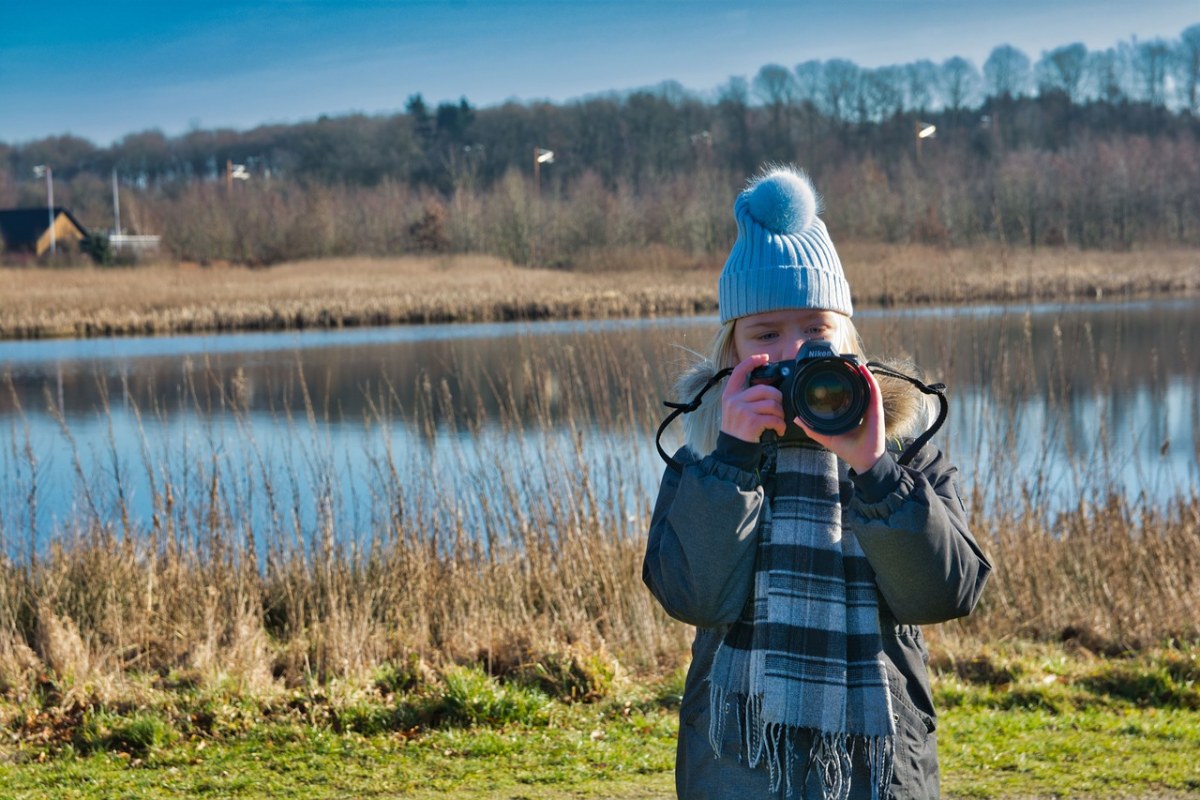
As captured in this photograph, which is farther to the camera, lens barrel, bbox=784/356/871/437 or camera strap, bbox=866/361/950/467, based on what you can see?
camera strap, bbox=866/361/950/467

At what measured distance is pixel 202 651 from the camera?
4.93 metres

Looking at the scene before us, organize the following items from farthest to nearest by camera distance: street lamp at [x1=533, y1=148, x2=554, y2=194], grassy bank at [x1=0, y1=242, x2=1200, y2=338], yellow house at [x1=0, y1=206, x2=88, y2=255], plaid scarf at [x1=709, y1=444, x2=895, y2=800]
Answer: yellow house at [x1=0, y1=206, x2=88, y2=255]
street lamp at [x1=533, y1=148, x2=554, y2=194]
grassy bank at [x1=0, y1=242, x2=1200, y2=338]
plaid scarf at [x1=709, y1=444, x2=895, y2=800]

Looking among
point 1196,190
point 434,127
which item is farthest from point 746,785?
point 434,127

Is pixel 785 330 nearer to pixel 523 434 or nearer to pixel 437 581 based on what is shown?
pixel 437 581

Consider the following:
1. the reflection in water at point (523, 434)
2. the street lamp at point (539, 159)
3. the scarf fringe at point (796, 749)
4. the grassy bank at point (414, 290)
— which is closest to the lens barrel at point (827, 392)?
the scarf fringe at point (796, 749)

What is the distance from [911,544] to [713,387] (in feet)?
1.60

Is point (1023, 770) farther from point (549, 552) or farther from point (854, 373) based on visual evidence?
point (549, 552)

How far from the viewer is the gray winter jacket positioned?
1.74m

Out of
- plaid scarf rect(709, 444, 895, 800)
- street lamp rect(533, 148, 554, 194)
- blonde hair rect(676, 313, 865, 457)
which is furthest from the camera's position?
street lamp rect(533, 148, 554, 194)

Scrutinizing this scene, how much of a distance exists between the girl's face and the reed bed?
280 centimetres

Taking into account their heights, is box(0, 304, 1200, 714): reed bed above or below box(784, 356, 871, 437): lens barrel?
below

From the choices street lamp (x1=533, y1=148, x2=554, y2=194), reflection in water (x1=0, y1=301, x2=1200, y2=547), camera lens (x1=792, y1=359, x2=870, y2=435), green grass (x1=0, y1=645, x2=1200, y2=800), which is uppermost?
street lamp (x1=533, y1=148, x2=554, y2=194)

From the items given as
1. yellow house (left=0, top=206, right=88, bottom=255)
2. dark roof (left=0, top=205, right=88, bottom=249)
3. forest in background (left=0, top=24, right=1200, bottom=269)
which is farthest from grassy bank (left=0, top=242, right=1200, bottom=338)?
dark roof (left=0, top=205, right=88, bottom=249)

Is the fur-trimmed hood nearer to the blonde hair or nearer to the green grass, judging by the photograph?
the blonde hair
